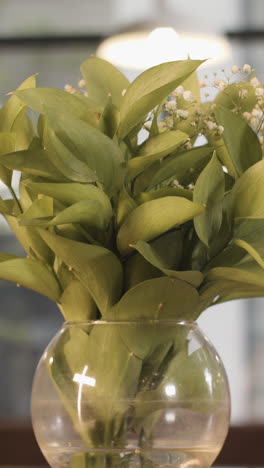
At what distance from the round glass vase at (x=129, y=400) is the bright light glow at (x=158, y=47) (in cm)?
150

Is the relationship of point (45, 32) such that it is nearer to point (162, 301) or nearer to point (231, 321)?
point (231, 321)

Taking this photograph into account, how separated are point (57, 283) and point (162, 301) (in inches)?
4.2

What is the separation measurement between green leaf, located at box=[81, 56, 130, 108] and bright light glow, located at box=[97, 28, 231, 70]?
1316 mm

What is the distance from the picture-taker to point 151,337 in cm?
69

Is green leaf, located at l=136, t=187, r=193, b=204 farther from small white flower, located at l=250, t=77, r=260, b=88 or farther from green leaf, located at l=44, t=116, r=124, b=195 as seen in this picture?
small white flower, located at l=250, t=77, r=260, b=88

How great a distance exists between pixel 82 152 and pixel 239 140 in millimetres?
155

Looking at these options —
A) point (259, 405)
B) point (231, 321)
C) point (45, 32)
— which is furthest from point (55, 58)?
point (259, 405)

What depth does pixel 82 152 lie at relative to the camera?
67cm

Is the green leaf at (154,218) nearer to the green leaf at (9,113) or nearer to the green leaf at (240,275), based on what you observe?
the green leaf at (240,275)

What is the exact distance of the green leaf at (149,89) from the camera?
68 centimetres

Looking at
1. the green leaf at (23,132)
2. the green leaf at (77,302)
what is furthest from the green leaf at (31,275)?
the green leaf at (23,132)

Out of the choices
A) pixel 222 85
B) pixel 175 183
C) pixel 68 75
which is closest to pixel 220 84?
pixel 222 85

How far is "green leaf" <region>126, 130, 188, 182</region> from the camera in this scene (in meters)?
0.68

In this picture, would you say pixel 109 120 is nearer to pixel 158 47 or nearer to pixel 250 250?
pixel 250 250
